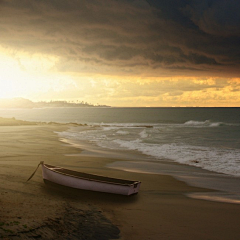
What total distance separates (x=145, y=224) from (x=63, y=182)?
422 centimetres

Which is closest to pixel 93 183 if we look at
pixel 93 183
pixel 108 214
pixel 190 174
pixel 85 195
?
pixel 93 183

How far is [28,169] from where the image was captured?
13.9 m

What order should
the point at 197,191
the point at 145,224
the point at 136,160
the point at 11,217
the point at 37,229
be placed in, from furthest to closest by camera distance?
the point at 136,160, the point at 197,191, the point at 145,224, the point at 11,217, the point at 37,229

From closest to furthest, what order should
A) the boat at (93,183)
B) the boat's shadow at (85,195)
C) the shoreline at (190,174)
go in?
the boat's shadow at (85,195)
the boat at (93,183)
the shoreline at (190,174)

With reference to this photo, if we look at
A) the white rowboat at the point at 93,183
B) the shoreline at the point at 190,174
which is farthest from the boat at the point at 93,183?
the shoreline at the point at 190,174

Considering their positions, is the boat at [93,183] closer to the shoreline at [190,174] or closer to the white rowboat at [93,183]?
the white rowboat at [93,183]

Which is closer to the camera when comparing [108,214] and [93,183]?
[108,214]

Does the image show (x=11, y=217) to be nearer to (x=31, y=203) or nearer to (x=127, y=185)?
(x=31, y=203)

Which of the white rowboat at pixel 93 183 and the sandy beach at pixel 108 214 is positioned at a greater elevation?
the white rowboat at pixel 93 183

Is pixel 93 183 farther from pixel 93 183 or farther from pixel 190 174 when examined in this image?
pixel 190 174

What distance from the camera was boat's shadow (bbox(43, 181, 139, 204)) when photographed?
9695 millimetres

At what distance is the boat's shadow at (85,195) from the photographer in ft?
31.8

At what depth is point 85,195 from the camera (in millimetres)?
10086

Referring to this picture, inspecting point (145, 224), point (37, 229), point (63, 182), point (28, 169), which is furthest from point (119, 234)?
point (28, 169)
